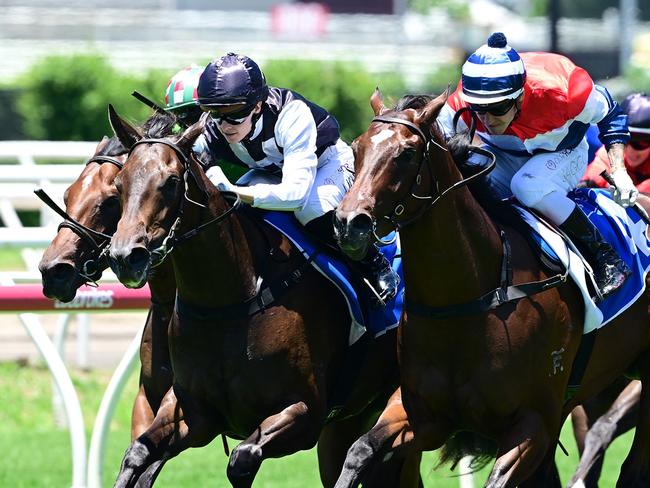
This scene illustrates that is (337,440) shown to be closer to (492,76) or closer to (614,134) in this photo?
(614,134)

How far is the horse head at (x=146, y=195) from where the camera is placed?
4.79m

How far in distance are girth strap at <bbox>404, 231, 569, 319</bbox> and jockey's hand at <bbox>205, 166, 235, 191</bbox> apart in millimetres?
862

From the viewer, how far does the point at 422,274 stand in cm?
529

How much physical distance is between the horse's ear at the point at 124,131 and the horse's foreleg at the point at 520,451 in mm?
1844

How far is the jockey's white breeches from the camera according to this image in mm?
5820

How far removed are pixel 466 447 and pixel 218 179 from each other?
1.53 meters

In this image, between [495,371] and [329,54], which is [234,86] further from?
[329,54]

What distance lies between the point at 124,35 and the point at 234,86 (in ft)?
93.5

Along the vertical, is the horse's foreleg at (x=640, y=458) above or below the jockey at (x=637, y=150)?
below

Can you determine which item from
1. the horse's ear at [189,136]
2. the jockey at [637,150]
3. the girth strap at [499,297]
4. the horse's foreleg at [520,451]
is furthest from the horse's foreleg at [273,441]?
the jockey at [637,150]

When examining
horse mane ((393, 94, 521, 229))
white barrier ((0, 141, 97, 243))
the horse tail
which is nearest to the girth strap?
horse mane ((393, 94, 521, 229))

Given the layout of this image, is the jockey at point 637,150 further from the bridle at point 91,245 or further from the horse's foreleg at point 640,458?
the bridle at point 91,245

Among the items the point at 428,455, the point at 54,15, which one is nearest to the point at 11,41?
the point at 54,15

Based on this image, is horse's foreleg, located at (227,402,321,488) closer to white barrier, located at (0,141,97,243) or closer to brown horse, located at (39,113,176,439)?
brown horse, located at (39,113,176,439)
